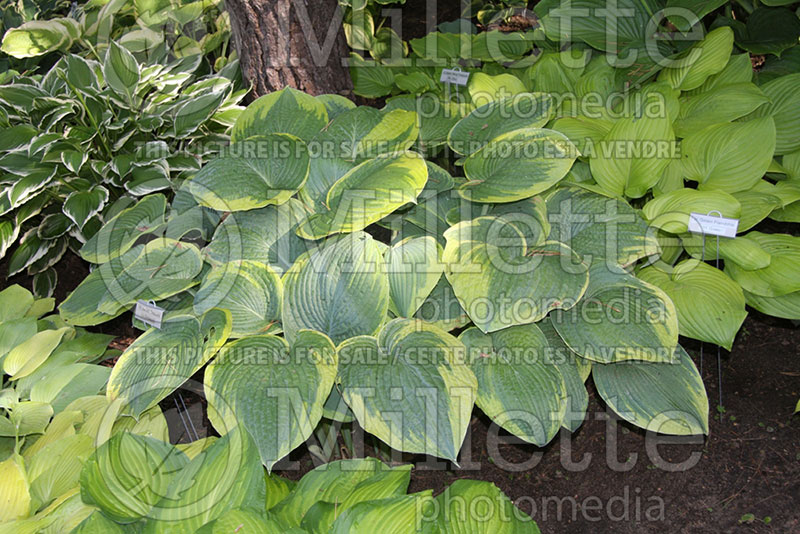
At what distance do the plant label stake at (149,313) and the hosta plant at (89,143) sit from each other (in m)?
0.73

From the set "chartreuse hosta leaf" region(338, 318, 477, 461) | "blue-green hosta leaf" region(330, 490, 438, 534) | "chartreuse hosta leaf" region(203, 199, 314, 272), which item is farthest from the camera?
"chartreuse hosta leaf" region(203, 199, 314, 272)

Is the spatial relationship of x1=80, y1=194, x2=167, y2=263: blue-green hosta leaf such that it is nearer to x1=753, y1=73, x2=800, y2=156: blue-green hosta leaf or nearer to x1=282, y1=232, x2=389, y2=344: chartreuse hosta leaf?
x1=282, y1=232, x2=389, y2=344: chartreuse hosta leaf

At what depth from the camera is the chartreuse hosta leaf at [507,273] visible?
1.14 meters

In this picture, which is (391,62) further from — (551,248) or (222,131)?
(551,248)

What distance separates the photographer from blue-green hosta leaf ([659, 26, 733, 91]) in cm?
165

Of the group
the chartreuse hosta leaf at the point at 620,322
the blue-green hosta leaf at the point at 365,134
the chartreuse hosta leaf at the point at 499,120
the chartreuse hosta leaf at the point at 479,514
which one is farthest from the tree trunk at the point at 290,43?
the chartreuse hosta leaf at the point at 479,514

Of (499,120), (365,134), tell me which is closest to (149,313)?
(365,134)

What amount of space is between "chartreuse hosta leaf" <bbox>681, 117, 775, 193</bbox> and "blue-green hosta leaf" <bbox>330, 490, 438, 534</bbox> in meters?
1.08

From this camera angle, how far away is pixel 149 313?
51.4 inches

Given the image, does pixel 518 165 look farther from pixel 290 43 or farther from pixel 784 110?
pixel 290 43

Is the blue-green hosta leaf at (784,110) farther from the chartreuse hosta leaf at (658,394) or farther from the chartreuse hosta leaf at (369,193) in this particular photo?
the chartreuse hosta leaf at (369,193)

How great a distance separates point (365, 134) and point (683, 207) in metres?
0.73

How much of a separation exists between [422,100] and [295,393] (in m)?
1.05

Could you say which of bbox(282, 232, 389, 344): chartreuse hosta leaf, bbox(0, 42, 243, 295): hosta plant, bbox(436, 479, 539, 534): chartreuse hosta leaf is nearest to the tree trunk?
bbox(0, 42, 243, 295): hosta plant
